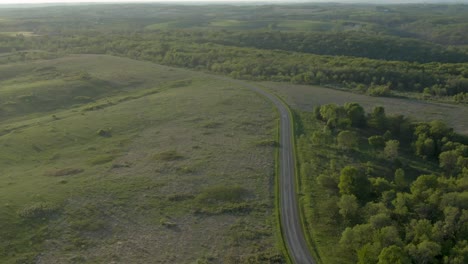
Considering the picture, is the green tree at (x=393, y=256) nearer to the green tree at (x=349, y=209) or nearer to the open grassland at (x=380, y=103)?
the green tree at (x=349, y=209)

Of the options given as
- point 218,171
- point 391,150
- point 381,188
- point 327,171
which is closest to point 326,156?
point 327,171

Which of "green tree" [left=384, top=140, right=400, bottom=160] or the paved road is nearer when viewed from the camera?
the paved road

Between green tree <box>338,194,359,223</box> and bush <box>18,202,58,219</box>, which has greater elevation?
green tree <box>338,194,359,223</box>

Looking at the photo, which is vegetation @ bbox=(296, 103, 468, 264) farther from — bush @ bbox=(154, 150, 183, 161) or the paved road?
bush @ bbox=(154, 150, 183, 161)

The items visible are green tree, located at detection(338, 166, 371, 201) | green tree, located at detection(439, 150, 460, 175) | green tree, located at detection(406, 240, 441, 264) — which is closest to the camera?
green tree, located at detection(406, 240, 441, 264)

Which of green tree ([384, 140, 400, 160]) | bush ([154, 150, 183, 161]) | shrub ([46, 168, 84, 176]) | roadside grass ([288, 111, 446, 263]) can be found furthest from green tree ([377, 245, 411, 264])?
shrub ([46, 168, 84, 176])

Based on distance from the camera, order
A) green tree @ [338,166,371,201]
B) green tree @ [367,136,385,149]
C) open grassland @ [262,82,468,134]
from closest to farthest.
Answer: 1. green tree @ [338,166,371,201]
2. green tree @ [367,136,385,149]
3. open grassland @ [262,82,468,134]

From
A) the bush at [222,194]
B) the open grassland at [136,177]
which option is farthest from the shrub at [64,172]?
the bush at [222,194]
